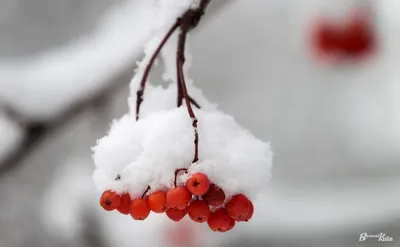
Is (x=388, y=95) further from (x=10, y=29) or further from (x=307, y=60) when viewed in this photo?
(x=10, y=29)

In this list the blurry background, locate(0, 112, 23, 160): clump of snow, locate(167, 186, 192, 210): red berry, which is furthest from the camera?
the blurry background

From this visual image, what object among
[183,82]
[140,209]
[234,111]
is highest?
[234,111]

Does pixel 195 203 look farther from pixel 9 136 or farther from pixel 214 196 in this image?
pixel 9 136

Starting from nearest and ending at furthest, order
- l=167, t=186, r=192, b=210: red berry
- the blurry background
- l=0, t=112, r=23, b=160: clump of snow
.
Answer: l=167, t=186, r=192, b=210: red berry
l=0, t=112, r=23, b=160: clump of snow
the blurry background

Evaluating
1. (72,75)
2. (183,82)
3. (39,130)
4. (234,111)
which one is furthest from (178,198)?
(234,111)

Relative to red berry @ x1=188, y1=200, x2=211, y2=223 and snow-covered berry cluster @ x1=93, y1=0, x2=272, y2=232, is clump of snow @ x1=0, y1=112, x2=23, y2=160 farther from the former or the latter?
red berry @ x1=188, y1=200, x2=211, y2=223

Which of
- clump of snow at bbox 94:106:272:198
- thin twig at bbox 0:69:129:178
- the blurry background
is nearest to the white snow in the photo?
clump of snow at bbox 94:106:272:198
